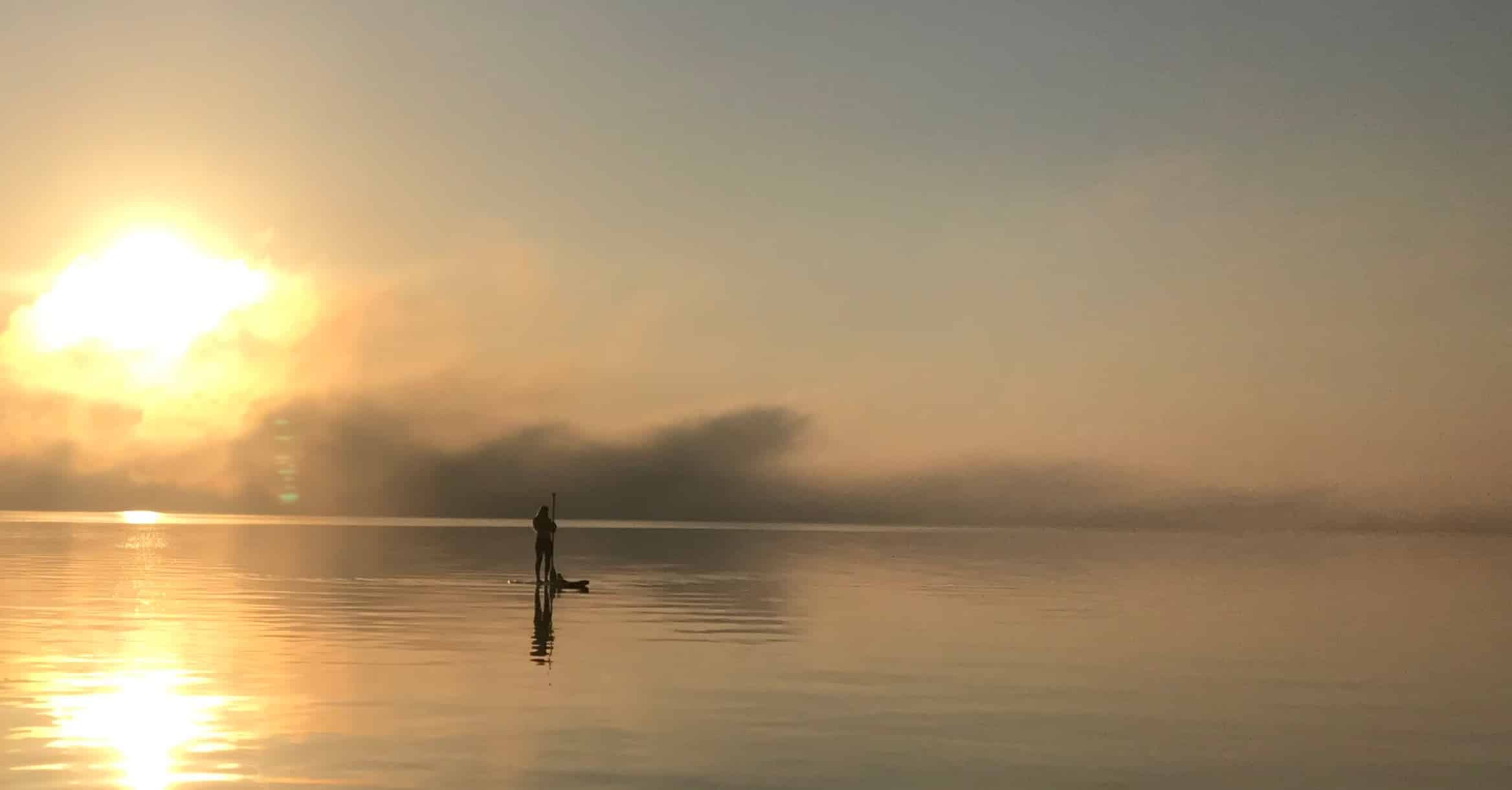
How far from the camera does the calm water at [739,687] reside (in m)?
16.8

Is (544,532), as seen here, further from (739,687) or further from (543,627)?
(739,687)

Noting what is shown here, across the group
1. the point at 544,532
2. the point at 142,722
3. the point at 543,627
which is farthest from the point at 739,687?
the point at 544,532

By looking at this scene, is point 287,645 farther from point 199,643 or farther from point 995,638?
point 995,638

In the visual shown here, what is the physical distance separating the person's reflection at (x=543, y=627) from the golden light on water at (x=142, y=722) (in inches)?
271

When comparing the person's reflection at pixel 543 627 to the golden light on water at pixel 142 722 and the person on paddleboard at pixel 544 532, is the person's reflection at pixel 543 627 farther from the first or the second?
the golden light on water at pixel 142 722

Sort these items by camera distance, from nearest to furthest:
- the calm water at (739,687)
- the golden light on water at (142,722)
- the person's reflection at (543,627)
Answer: the golden light on water at (142,722) < the calm water at (739,687) < the person's reflection at (543,627)

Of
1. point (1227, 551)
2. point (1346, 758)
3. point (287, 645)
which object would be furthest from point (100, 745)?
point (1227, 551)

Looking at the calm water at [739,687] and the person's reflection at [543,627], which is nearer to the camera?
the calm water at [739,687]

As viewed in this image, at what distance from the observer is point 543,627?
1345 inches

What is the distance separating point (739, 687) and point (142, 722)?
9509mm

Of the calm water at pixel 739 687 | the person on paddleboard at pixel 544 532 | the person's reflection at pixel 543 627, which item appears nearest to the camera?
the calm water at pixel 739 687

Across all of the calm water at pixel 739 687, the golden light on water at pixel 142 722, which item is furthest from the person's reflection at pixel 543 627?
the golden light on water at pixel 142 722

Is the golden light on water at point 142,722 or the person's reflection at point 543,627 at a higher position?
the person's reflection at point 543,627

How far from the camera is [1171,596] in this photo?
170ft
